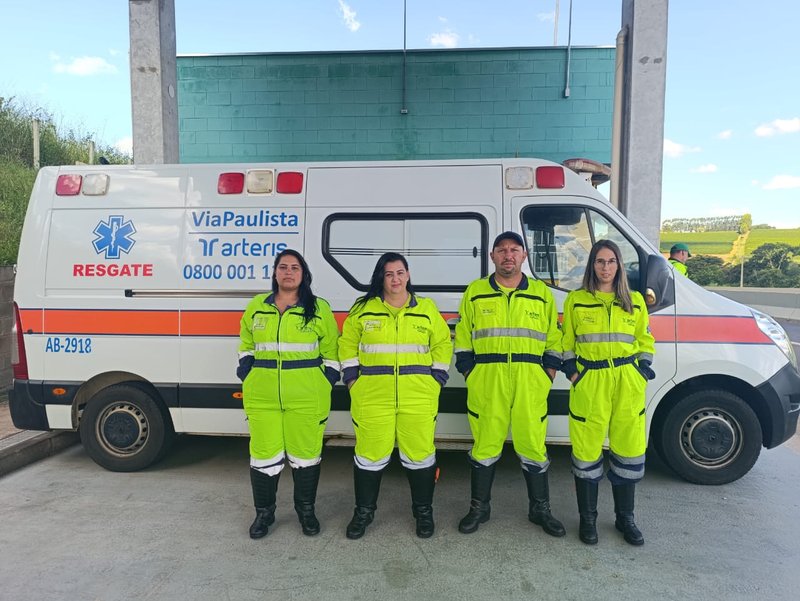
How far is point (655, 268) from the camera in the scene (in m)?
3.62

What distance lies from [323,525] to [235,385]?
1.30 m

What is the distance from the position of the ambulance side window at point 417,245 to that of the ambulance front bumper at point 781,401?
2.20 m

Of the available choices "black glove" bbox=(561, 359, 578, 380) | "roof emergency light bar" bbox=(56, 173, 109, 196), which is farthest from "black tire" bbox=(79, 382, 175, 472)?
"black glove" bbox=(561, 359, 578, 380)

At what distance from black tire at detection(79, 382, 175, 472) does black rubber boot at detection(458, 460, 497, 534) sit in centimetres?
253

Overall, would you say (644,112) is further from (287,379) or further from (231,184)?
(287,379)

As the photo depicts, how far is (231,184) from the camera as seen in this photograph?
13.7 ft

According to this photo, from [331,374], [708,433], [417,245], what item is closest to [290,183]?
[417,245]

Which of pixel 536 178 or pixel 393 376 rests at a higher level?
pixel 536 178

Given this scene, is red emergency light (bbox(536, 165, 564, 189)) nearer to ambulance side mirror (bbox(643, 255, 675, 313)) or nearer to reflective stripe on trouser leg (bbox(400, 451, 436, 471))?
ambulance side mirror (bbox(643, 255, 675, 313))

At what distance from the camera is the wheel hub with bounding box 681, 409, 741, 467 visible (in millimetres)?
3979

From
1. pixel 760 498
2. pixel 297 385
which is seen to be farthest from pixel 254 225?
pixel 760 498

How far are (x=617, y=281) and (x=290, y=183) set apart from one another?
97.0 inches

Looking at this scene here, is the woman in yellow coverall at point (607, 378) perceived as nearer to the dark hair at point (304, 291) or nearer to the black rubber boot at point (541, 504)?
the black rubber boot at point (541, 504)

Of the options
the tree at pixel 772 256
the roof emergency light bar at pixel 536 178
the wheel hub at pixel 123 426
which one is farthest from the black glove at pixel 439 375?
the tree at pixel 772 256
